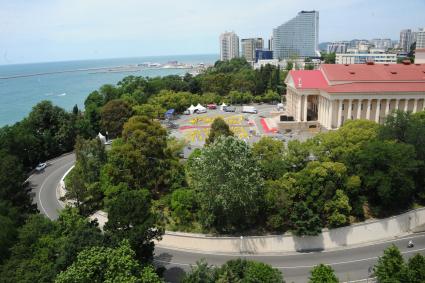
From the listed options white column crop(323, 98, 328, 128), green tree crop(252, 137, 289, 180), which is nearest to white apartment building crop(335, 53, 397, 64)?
white column crop(323, 98, 328, 128)

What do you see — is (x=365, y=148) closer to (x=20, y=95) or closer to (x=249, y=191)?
(x=249, y=191)

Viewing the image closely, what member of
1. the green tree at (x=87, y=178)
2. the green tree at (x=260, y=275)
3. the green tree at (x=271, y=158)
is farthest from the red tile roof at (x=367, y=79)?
the green tree at (x=260, y=275)

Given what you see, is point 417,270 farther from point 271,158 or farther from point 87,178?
point 87,178

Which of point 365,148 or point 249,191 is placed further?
point 365,148

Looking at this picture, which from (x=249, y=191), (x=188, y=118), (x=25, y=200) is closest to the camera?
(x=249, y=191)

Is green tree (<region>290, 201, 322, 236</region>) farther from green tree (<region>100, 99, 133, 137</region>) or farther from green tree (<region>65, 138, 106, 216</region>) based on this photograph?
green tree (<region>100, 99, 133, 137</region>)

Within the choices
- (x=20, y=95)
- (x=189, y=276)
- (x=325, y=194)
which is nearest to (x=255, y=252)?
(x=325, y=194)

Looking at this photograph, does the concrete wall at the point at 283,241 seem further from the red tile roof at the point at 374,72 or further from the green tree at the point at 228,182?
the red tile roof at the point at 374,72
